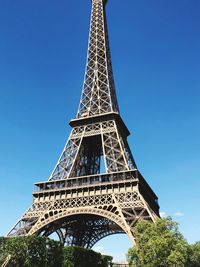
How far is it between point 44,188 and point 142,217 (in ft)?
43.2

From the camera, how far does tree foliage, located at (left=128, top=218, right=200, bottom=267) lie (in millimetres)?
24359

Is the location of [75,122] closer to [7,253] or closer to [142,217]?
[142,217]

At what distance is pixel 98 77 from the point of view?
49500mm

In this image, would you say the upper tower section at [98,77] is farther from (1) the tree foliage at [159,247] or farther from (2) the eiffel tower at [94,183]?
(1) the tree foliage at [159,247]

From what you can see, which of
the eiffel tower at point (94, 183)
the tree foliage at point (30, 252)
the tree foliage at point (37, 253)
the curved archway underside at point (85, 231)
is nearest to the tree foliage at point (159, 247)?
the eiffel tower at point (94, 183)

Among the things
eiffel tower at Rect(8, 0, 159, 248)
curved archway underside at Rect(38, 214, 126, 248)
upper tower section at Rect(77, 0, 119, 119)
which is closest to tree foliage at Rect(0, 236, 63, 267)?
eiffel tower at Rect(8, 0, 159, 248)

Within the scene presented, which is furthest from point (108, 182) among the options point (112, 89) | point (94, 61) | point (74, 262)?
point (94, 61)

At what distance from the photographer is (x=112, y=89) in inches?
1941

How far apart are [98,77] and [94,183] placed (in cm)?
1969

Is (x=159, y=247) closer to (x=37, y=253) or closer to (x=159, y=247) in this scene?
(x=159, y=247)

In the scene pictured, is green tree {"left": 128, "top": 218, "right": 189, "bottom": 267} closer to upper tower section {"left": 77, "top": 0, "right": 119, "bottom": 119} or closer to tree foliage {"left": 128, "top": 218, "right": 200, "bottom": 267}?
tree foliage {"left": 128, "top": 218, "right": 200, "bottom": 267}

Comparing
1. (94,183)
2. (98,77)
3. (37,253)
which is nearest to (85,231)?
(94,183)

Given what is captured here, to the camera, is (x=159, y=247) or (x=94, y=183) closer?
(x=159, y=247)

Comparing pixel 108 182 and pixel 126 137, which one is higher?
pixel 126 137
